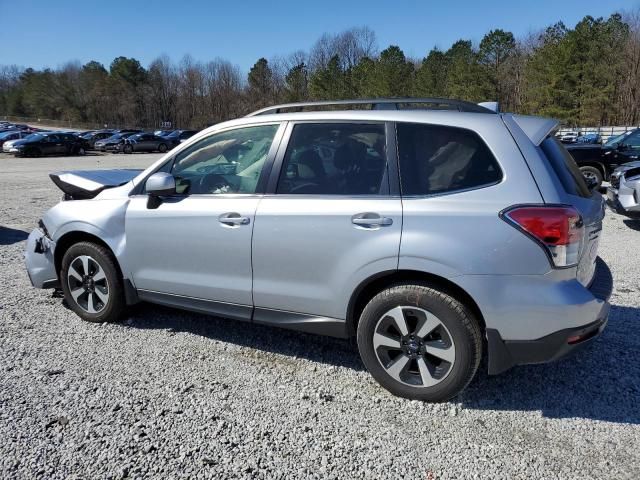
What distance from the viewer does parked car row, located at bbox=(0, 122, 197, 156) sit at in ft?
101

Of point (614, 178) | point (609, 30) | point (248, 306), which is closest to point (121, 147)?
point (614, 178)

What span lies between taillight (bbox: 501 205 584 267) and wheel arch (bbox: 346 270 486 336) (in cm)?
49

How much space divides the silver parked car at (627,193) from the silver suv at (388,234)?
5523 mm

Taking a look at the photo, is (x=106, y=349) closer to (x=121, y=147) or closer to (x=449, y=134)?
(x=449, y=134)

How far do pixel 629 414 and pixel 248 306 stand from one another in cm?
247

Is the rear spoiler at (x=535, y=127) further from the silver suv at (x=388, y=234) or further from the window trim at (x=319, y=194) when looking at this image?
the window trim at (x=319, y=194)

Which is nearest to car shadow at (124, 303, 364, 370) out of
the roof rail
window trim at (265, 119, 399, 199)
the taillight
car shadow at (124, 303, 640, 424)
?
car shadow at (124, 303, 640, 424)

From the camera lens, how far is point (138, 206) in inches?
150

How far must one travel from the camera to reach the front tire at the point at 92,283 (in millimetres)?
4020

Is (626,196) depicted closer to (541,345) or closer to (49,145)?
(541,345)

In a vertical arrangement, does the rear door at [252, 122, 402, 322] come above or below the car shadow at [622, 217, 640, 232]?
above

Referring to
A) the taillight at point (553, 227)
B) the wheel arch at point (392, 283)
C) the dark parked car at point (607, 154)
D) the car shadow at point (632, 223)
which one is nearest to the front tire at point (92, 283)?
the wheel arch at point (392, 283)

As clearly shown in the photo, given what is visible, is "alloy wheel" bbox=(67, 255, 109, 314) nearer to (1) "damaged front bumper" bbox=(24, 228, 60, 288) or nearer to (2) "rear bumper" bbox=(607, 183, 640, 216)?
(1) "damaged front bumper" bbox=(24, 228, 60, 288)

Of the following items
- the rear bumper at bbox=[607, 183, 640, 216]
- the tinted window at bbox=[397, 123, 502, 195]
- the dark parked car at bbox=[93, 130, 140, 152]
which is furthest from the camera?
the dark parked car at bbox=[93, 130, 140, 152]
